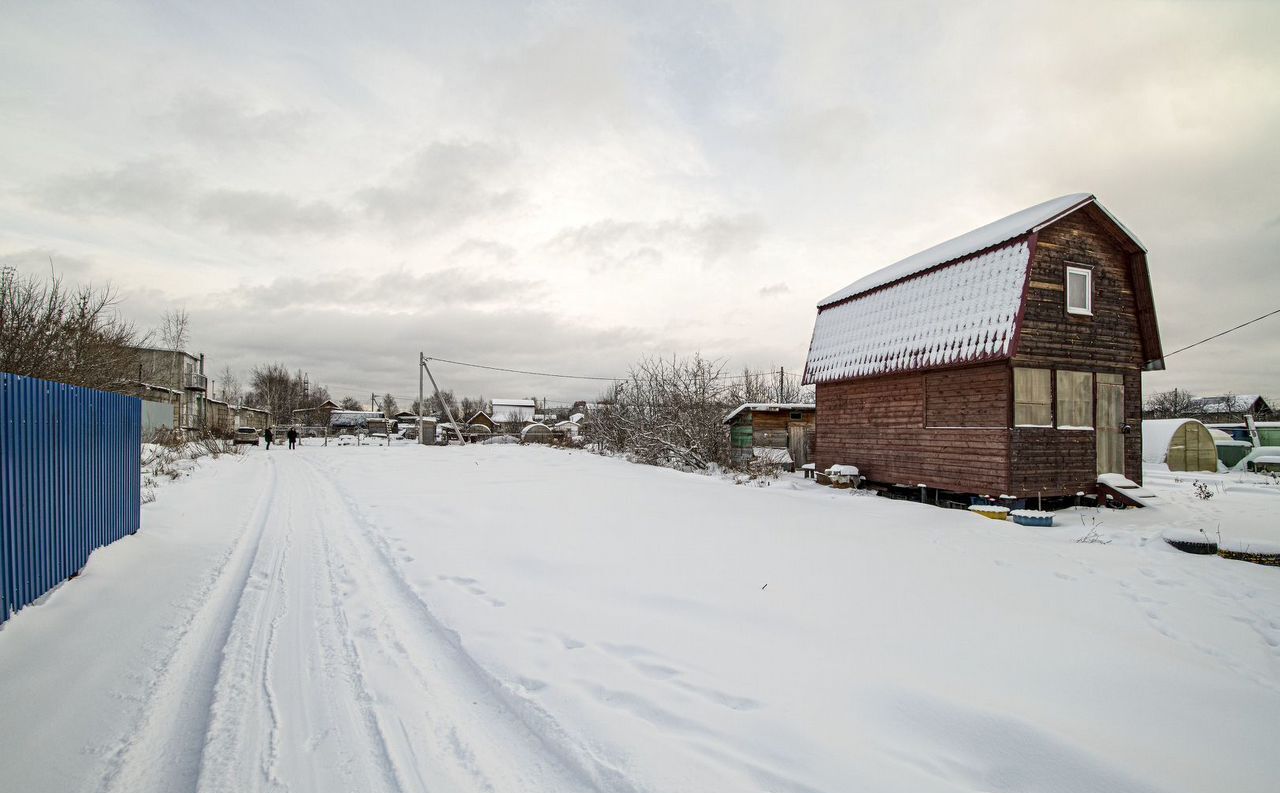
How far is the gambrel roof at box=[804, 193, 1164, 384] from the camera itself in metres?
12.1

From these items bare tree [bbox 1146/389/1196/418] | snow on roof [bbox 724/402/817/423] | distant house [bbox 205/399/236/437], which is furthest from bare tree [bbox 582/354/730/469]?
bare tree [bbox 1146/389/1196/418]

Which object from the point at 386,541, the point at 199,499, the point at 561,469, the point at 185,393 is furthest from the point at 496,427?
the point at 386,541

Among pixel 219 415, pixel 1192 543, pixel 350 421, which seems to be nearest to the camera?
pixel 1192 543

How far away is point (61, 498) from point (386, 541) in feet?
10.7

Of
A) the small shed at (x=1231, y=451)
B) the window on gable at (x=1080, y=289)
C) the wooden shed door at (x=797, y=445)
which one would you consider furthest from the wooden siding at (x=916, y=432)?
the small shed at (x=1231, y=451)

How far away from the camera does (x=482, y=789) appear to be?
2676 mm

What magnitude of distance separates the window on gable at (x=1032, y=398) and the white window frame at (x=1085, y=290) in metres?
1.66

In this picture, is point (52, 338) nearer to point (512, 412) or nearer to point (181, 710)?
point (181, 710)

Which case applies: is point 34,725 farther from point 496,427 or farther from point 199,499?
Result: point 496,427

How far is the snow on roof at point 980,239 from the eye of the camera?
1229 centimetres

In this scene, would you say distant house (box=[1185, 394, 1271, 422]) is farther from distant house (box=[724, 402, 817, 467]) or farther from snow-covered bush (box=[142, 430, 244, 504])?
snow-covered bush (box=[142, 430, 244, 504])

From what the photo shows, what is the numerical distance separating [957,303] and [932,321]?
68 centimetres

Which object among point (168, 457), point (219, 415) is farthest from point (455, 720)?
point (219, 415)

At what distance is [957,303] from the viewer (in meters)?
13.3
